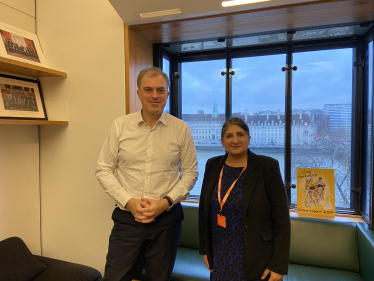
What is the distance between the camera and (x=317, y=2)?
1.60 metres

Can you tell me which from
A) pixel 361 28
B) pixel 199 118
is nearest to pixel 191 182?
pixel 199 118

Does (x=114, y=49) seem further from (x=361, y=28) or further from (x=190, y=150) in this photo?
(x=361, y=28)

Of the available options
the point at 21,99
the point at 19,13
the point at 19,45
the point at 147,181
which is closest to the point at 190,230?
the point at 147,181

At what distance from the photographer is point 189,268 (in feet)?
6.59

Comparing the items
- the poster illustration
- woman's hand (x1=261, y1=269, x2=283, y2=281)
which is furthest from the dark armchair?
the poster illustration

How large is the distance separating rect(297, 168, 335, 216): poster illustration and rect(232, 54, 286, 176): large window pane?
0.77 ft

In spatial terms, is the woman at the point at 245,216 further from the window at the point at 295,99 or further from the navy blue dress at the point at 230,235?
the window at the point at 295,99

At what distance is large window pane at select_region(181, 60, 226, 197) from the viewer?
2629mm

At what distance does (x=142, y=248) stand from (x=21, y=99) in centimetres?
156

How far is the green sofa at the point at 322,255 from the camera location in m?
1.88

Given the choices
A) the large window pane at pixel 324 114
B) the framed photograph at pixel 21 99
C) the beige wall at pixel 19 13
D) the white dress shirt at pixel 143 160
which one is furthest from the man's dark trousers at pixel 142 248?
the beige wall at pixel 19 13

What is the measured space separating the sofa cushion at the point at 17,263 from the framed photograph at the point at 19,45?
58.1 inches

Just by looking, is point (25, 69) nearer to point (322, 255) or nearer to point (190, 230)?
point (190, 230)

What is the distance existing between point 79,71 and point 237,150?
157 cm
